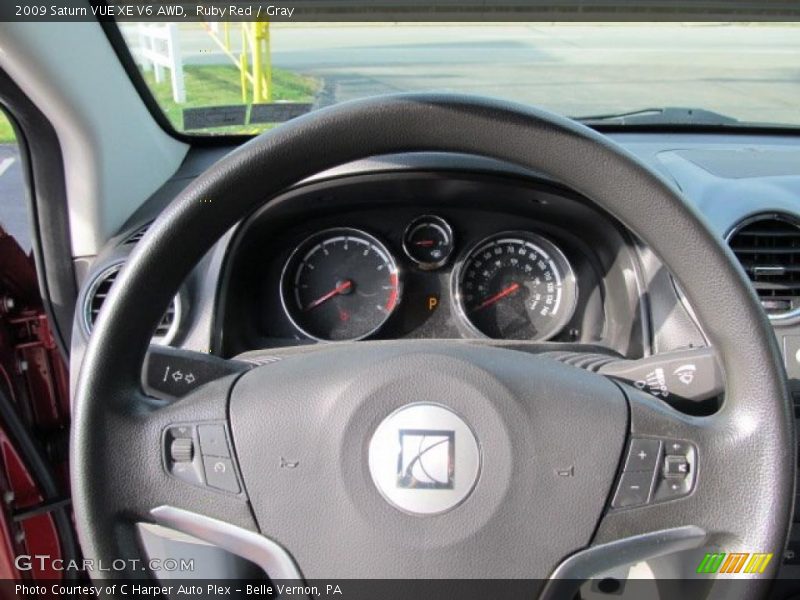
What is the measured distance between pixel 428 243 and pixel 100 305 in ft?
3.07

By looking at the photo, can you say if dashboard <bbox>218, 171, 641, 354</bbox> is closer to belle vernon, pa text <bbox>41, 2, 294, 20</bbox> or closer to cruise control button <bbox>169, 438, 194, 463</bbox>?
belle vernon, pa text <bbox>41, 2, 294, 20</bbox>

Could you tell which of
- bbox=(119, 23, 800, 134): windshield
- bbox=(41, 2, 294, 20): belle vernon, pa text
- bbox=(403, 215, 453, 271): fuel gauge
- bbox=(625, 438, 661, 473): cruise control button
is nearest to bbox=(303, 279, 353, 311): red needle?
bbox=(403, 215, 453, 271): fuel gauge

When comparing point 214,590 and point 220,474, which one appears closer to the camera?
point 220,474

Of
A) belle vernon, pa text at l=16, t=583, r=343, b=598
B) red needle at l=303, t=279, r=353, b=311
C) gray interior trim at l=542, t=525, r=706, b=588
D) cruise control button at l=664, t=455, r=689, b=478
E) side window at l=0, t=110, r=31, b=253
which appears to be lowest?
belle vernon, pa text at l=16, t=583, r=343, b=598

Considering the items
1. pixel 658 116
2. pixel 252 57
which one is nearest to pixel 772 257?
pixel 658 116

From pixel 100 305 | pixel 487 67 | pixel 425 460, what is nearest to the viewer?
pixel 425 460

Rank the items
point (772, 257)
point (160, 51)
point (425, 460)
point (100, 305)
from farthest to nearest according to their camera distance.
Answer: point (160, 51)
point (772, 257)
point (100, 305)
point (425, 460)

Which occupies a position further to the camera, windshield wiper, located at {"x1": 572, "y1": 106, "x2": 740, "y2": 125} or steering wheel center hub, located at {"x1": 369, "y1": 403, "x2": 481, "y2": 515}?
windshield wiper, located at {"x1": 572, "y1": 106, "x2": 740, "y2": 125}

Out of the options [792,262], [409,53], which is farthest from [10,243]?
[792,262]

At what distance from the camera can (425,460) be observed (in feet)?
4.17

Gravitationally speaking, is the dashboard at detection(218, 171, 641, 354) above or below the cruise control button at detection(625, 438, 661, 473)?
above

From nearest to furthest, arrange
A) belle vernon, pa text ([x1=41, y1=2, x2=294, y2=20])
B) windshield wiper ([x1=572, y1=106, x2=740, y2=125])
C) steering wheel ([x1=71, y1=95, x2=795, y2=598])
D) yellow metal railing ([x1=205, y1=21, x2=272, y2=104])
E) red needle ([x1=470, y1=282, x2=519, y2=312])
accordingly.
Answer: steering wheel ([x1=71, y1=95, x2=795, y2=598]) → belle vernon, pa text ([x1=41, y1=2, x2=294, y2=20]) → yellow metal railing ([x1=205, y1=21, x2=272, y2=104]) → red needle ([x1=470, y1=282, x2=519, y2=312]) → windshield wiper ([x1=572, y1=106, x2=740, y2=125])

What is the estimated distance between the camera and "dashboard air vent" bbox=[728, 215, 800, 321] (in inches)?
90.3

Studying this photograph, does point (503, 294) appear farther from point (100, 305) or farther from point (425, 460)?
point (425, 460)
